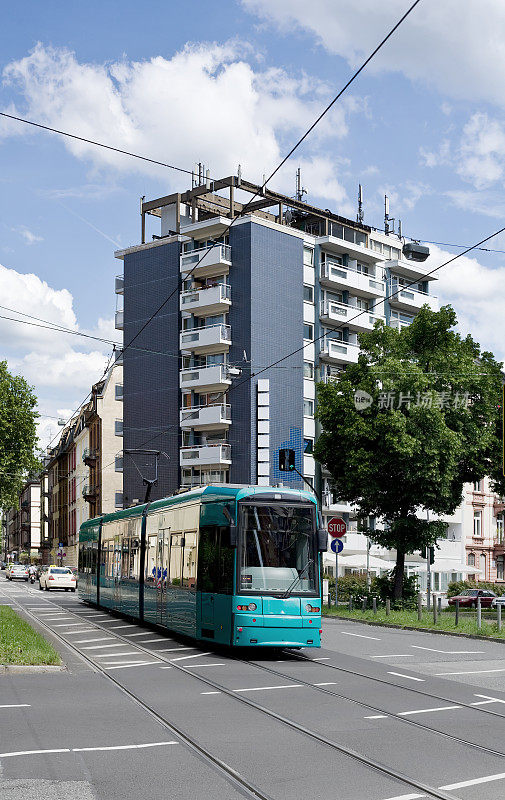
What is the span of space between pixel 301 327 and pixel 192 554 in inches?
1611

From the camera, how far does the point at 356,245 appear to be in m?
67.4

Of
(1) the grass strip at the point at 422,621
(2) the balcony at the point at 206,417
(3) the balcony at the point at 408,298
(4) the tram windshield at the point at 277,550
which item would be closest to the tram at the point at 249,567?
(4) the tram windshield at the point at 277,550

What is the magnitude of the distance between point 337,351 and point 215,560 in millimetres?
43464

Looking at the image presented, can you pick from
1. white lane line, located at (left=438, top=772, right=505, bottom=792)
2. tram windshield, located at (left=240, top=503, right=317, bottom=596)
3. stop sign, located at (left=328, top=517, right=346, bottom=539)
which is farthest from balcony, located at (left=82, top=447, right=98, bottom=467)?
white lane line, located at (left=438, top=772, right=505, bottom=792)

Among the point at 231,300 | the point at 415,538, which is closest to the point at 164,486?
the point at 231,300

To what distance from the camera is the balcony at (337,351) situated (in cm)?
6272

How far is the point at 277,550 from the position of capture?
19.9m

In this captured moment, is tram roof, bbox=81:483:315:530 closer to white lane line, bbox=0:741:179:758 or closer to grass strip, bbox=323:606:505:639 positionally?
grass strip, bbox=323:606:505:639

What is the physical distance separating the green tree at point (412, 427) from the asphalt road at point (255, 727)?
56.4 feet

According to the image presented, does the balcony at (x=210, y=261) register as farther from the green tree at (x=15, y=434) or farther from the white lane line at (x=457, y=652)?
the white lane line at (x=457, y=652)

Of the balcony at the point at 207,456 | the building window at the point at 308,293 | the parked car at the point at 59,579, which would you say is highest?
the building window at the point at 308,293

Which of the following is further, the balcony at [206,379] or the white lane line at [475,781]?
the balcony at [206,379]

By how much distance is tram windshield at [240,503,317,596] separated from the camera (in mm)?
19609

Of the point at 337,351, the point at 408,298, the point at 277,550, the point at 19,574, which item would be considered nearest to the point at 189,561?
the point at 277,550
